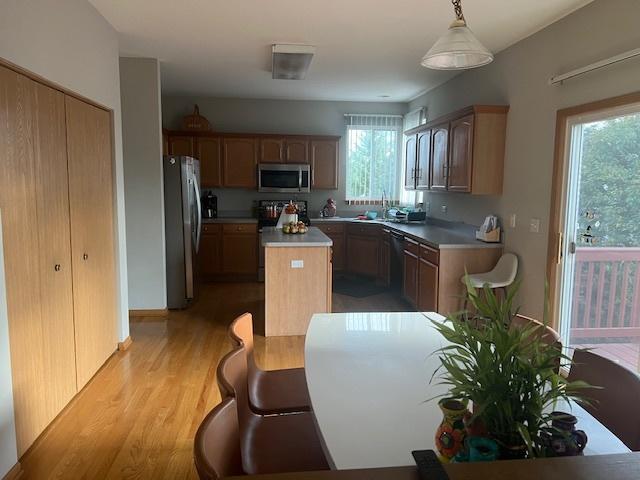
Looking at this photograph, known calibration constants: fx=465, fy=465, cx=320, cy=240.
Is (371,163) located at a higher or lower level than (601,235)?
higher

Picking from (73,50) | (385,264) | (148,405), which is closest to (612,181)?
(148,405)

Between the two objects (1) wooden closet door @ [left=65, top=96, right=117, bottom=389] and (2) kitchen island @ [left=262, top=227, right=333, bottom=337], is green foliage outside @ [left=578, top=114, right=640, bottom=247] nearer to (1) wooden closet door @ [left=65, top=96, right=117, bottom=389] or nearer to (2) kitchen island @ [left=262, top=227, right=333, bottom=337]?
(2) kitchen island @ [left=262, top=227, right=333, bottom=337]

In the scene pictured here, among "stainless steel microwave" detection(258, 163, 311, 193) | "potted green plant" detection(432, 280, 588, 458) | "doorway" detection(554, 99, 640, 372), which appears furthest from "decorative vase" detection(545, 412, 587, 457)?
"stainless steel microwave" detection(258, 163, 311, 193)

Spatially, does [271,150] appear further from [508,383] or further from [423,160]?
[508,383]

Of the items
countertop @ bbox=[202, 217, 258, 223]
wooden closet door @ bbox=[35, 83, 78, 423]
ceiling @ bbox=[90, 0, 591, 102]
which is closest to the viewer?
wooden closet door @ bbox=[35, 83, 78, 423]

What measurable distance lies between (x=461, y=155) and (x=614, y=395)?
10.6 ft

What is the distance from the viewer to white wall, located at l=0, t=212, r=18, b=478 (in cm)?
209

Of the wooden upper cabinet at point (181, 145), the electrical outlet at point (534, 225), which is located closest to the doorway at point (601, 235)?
the electrical outlet at point (534, 225)

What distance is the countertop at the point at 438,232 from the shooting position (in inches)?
167

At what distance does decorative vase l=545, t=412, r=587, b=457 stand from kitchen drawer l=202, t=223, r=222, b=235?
5843 mm

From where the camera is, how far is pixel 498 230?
168 inches

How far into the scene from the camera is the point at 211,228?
6.49m

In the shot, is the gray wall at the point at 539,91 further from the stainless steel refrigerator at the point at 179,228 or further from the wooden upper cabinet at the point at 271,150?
the stainless steel refrigerator at the point at 179,228

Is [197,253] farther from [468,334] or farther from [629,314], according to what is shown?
[468,334]
